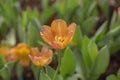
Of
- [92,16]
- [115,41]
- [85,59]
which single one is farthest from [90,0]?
[85,59]

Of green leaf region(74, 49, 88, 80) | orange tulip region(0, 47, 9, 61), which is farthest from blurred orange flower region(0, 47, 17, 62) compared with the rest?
green leaf region(74, 49, 88, 80)

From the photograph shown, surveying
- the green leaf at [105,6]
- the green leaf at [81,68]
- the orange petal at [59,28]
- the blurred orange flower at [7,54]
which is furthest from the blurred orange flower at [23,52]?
the green leaf at [105,6]

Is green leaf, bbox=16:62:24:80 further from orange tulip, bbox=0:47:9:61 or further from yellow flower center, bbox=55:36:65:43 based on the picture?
yellow flower center, bbox=55:36:65:43

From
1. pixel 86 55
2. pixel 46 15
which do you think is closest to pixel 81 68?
pixel 86 55

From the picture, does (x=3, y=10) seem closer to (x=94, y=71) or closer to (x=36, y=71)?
(x=36, y=71)

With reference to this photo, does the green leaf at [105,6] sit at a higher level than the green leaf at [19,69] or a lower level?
higher

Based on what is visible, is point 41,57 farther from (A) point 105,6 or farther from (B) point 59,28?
(A) point 105,6

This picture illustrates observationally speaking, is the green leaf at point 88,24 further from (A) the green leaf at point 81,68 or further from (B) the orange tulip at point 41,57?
(B) the orange tulip at point 41,57

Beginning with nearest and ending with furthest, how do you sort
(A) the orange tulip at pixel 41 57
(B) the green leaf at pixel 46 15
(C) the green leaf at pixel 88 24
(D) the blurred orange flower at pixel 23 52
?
(A) the orange tulip at pixel 41 57, (D) the blurred orange flower at pixel 23 52, (C) the green leaf at pixel 88 24, (B) the green leaf at pixel 46 15
